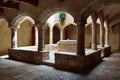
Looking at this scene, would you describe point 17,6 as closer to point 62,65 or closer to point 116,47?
point 62,65

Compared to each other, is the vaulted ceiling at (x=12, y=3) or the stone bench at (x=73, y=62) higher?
the vaulted ceiling at (x=12, y=3)

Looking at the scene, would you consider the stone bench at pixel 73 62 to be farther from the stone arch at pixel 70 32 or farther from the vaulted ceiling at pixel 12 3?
the stone arch at pixel 70 32

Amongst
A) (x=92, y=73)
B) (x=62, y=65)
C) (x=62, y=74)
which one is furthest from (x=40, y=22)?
(x=92, y=73)

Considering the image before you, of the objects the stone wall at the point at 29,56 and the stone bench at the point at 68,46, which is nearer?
the stone wall at the point at 29,56

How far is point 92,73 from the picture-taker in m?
5.00

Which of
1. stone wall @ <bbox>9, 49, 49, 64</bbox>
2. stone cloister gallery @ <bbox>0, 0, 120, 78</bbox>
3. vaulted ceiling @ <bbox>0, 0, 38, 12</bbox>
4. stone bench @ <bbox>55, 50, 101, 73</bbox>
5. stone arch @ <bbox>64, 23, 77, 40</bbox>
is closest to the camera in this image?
stone bench @ <bbox>55, 50, 101, 73</bbox>

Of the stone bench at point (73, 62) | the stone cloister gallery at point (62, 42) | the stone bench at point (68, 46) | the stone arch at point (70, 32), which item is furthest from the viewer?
the stone arch at point (70, 32)

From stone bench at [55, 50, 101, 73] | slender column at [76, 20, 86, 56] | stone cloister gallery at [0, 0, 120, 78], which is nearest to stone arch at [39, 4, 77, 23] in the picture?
stone cloister gallery at [0, 0, 120, 78]

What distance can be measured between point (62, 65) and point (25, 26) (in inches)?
311

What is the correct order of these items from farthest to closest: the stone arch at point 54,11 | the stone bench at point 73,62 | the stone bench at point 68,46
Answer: the stone bench at point 68,46
the stone arch at point 54,11
the stone bench at point 73,62

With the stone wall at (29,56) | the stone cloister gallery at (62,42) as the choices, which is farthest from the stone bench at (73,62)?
the stone wall at (29,56)

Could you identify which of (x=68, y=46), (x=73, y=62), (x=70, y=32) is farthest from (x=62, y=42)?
(x=70, y=32)

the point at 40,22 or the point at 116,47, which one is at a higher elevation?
the point at 40,22

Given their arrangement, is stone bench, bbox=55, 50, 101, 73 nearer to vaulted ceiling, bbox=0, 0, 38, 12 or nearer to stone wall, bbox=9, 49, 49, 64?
stone wall, bbox=9, 49, 49, 64
